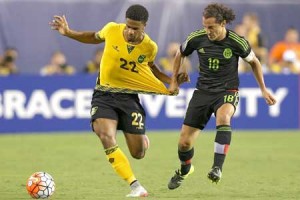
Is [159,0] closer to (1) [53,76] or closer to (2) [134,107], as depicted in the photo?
(1) [53,76]

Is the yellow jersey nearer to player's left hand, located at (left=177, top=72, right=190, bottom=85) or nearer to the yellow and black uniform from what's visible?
the yellow and black uniform

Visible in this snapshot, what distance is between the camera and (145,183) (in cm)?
1270

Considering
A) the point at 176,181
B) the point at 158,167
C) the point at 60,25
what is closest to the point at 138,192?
the point at 176,181

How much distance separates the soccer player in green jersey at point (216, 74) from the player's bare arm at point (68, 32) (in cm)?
110

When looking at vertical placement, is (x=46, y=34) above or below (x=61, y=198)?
above

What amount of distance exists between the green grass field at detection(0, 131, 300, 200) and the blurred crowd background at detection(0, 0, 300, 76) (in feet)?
5.88

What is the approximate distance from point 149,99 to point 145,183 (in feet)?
26.6

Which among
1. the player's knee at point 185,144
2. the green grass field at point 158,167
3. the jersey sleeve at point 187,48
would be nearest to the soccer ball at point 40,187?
the green grass field at point 158,167

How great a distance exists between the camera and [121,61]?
11.5 meters

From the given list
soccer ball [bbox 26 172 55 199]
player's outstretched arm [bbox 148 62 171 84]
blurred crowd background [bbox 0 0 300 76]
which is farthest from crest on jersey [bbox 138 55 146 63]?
blurred crowd background [bbox 0 0 300 76]

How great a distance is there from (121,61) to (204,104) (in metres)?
1.15

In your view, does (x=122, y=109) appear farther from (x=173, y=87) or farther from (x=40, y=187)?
(x=40, y=187)

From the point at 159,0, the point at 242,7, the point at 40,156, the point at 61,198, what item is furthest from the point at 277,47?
the point at 61,198

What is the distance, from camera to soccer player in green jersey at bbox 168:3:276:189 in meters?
11.5
